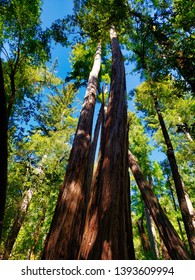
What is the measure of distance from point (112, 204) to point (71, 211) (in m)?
0.48

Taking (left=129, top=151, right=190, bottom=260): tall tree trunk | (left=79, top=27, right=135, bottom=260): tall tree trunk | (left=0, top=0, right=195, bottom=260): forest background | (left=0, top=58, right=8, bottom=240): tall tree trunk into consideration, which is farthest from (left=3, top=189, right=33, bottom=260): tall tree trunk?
(left=79, top=27, right=135, bottom=260): tall tree trunk

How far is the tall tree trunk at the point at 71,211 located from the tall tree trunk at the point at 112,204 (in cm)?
26

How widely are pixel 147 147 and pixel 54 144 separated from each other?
24.4ft

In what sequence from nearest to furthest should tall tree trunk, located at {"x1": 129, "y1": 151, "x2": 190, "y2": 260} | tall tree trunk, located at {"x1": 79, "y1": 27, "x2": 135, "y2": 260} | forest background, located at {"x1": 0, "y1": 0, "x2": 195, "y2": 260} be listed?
1. tall tree trunk, located at {"x1": 79, "y1": 27, "x2": 135, "y2": 260}
2. tall tree trunk, located at {"x1": 129, "y1": 151, "x2": 190, "y2": 260}
3. forest background, located at {"x1": 0, "y1": 0, "x2": 195, "y2": 260}

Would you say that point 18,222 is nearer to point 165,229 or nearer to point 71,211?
point 165,229

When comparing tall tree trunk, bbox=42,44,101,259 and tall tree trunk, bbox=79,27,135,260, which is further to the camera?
tall tree trunk, bbox=42,44,101,259

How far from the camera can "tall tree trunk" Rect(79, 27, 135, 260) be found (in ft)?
4.65

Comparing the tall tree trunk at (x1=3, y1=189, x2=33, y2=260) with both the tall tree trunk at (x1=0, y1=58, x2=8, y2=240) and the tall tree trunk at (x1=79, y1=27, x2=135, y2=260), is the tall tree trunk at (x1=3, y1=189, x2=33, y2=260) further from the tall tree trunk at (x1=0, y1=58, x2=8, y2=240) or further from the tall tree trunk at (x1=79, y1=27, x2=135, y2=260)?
the tall tree trunk at (x1=79, y1=27, x2=135, y2=260)

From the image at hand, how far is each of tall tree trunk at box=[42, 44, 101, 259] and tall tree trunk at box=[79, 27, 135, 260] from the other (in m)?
0.26

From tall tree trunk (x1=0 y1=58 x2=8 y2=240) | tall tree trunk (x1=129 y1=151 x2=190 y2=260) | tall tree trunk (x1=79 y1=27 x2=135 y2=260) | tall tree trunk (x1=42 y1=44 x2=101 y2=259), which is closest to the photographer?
tall tree trunk (x1=79 y1=27 x2=135 y2=260)

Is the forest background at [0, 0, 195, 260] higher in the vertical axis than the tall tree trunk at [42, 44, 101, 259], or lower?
higher

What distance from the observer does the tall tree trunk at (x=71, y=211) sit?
1658mm
